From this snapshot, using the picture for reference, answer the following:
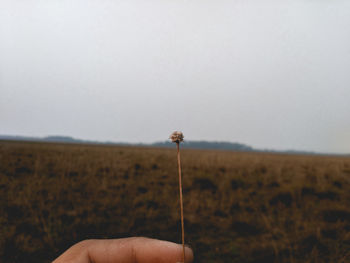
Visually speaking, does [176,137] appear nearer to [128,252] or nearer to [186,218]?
[128,252]

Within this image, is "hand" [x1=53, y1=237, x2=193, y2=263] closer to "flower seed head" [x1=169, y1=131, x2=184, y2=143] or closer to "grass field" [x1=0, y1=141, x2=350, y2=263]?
"flower seed head" [x1=169, y1=131, x2=184, y2=143]

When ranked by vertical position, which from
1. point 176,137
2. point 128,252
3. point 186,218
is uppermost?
point 176,137

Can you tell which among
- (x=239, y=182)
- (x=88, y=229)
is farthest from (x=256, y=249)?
(x=239, y=182)

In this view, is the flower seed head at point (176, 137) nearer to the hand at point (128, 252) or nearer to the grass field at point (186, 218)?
the hand at point (128, 252)

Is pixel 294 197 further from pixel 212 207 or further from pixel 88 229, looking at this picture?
pixel 88 229

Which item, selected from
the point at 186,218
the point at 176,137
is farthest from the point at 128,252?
the point at 186,218

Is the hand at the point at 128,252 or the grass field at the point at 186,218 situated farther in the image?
the grass field at the point at 186,218

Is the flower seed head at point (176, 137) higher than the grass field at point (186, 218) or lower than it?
higher

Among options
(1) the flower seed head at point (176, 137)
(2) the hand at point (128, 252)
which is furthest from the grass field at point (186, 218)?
(1) the flower seed head at point (176, 137)
